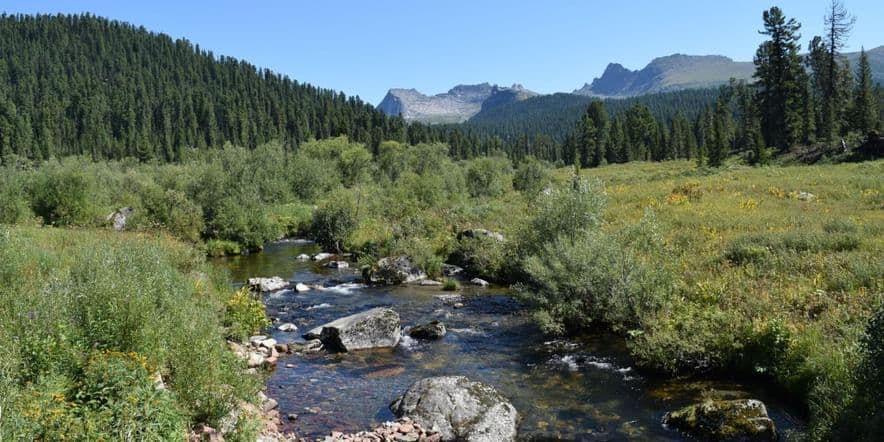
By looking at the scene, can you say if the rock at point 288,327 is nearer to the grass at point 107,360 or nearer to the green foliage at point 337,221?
the grass at point 107,360

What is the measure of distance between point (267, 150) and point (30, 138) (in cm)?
9220

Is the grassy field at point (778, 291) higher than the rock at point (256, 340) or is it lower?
higher

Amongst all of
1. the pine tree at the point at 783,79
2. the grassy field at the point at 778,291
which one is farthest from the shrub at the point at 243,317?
the pine tree at the point at 783,79

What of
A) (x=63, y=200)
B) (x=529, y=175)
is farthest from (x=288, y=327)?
(x=529, y=175)

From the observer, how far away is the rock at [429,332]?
20.7 meters

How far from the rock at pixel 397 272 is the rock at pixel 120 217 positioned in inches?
872

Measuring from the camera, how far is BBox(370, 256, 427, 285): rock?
102 ft

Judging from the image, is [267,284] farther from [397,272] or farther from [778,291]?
[778,291]

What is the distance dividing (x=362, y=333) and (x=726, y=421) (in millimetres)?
11800

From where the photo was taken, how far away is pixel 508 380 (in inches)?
640

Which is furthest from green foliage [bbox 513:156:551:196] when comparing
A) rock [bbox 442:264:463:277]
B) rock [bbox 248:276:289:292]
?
rock [bbox 248:276:289:292]

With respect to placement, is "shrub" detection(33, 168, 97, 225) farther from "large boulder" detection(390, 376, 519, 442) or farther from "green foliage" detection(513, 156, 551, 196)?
"green foliage" detection(513, 156, 551, 196)

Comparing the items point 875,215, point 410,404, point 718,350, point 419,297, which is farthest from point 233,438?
point 875,215

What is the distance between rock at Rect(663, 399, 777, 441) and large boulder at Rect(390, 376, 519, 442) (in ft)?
12.6
